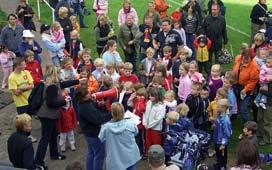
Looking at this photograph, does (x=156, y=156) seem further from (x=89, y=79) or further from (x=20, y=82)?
(x=20, y=82)

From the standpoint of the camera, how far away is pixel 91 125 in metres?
9.29

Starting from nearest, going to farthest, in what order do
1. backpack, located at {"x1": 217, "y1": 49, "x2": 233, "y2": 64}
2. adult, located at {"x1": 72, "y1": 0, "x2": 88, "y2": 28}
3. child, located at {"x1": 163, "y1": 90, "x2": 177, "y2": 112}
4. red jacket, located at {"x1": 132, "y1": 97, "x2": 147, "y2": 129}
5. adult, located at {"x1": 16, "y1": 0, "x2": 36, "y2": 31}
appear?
red jacket, located at {"x1": 132, "y1": 97, "x2": 147, "y2": 129}, child, located at {"x1": 163, "y1": 90, "x2": 177, "y2": 112}, backpack, located at {"x1": 217, "y1": 49, "x2": 233, "y2": 64}, adult, located at {"x1": 16, "y1": 0, "x2": 36, "y2": 31}, adult, located at {"x1": 72, "y1": 0, "x2": 88, "y2": 28}

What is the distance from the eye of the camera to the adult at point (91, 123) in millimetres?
9125

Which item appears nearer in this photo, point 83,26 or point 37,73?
point 37,73

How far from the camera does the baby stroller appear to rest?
30.5 ft

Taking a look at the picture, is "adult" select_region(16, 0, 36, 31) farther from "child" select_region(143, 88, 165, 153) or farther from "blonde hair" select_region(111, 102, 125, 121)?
"blonde hair" select_region(111, 102, 125, 121)

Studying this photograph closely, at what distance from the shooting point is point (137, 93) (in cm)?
1045

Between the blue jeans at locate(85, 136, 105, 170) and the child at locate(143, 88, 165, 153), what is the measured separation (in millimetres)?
1042

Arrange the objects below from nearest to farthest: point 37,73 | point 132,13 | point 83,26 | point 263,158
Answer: point 263,158 → point 37,73 → point 132,13 → point 83,26

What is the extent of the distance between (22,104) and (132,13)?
16.9 ft

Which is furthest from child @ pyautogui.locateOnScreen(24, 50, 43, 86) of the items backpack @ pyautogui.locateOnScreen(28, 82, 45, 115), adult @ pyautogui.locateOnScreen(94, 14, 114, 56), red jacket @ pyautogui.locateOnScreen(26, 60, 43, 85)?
adult @ pyautogui.locateOnScreen(94, 14, 114, 56)

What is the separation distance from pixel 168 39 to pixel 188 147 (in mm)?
4763

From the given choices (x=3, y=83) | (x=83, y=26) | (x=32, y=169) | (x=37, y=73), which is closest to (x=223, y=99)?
(x=32, y=169)

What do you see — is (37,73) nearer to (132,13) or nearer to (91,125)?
(91,125)
